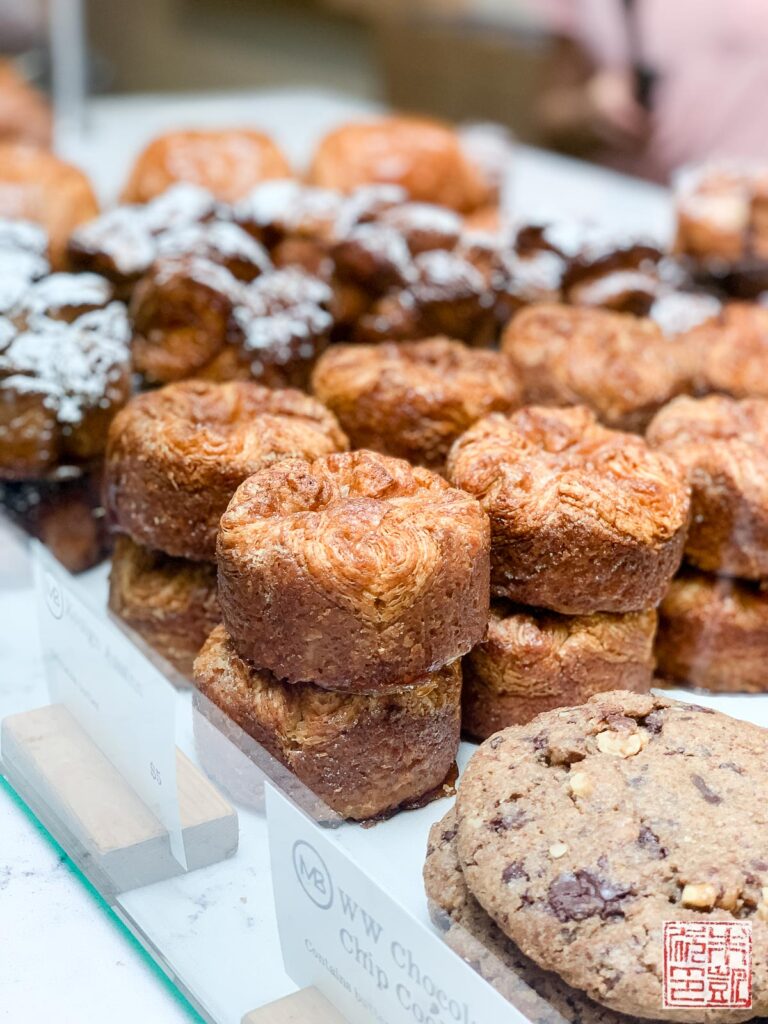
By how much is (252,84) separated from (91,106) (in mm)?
927

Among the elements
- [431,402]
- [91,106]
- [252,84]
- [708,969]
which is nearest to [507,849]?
[708,969]

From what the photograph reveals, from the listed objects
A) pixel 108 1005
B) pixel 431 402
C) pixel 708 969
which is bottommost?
pixel 108 1005

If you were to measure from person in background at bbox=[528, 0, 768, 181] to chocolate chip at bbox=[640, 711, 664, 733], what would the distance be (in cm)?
258

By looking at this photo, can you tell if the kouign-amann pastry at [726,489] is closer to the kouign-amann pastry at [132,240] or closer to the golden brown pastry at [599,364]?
the golden brown pastry at [599,364]

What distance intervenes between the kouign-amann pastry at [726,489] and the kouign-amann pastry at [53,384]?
900 millimetres

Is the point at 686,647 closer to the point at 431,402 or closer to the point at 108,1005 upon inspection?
the point at 431,402

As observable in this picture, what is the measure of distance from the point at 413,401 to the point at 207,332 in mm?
431

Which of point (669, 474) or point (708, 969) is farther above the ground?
point (669, 474)

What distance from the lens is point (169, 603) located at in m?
1.87

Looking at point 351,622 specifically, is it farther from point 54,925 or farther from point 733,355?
point 733,355

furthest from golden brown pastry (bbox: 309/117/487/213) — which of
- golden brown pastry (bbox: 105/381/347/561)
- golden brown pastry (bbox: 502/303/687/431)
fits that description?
golden brown pastry (bbox: 105/381/347/561)

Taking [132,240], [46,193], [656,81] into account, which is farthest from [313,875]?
[656,81]

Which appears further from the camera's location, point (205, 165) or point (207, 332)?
point (205, 165)

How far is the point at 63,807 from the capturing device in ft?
5.17
